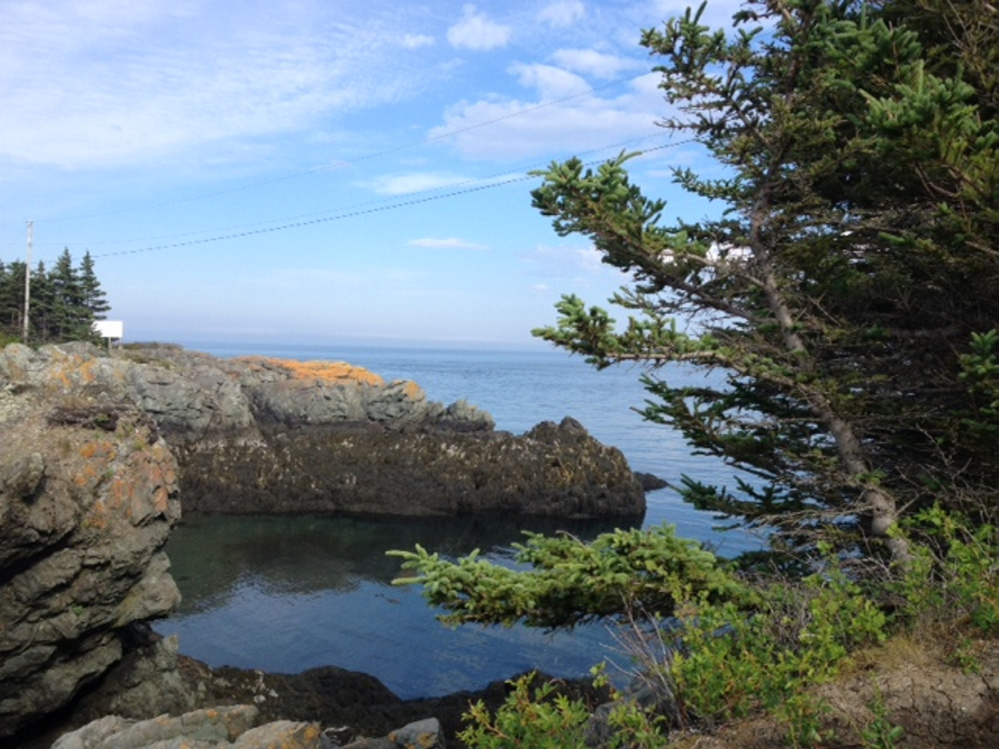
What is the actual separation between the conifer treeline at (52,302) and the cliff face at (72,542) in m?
47.7

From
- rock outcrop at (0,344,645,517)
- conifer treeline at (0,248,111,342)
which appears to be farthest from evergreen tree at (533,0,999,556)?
conifer treeline at (0,248,111,342)

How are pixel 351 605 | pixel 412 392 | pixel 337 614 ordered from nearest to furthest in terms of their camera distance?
pixel 337 614, pixel 351 605, pixel 412 392

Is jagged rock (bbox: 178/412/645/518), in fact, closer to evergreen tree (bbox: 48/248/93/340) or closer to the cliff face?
the cliff face

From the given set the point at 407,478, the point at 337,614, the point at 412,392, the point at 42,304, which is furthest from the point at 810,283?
the point at 42,304

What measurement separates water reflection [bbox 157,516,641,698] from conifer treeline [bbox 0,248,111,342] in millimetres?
37120

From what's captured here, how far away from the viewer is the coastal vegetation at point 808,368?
5.63m

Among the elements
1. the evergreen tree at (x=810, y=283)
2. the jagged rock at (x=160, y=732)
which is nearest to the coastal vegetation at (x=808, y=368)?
the evergreen tree at (x=810, y=283)

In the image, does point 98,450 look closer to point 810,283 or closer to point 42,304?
point 810,283

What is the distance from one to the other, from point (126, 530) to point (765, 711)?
388 inches

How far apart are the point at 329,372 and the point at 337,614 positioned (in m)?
33.2

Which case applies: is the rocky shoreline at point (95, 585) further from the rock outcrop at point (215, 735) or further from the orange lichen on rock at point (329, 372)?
the orange lichen on rock at point (329, 372)

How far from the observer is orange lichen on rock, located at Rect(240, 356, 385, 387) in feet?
158

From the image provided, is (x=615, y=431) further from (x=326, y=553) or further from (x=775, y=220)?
(x=775, y=220)

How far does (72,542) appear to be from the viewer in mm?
11148
